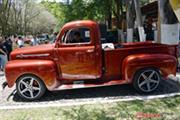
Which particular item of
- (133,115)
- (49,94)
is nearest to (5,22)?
(49,94)

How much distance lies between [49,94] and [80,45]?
164cm

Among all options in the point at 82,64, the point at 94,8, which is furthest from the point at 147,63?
the point at 94,8

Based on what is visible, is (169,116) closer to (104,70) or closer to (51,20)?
(104,70)

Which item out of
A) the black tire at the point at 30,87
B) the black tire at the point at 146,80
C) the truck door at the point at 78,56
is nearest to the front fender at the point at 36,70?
the black tire at the point at 30,87

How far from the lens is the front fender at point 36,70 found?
30.0ft

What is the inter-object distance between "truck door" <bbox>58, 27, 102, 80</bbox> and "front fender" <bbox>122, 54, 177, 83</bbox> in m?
0.70

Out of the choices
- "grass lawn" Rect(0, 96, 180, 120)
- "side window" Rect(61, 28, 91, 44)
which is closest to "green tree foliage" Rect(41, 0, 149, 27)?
"side window" Rect(61, 28, 91, 44)

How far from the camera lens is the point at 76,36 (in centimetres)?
945

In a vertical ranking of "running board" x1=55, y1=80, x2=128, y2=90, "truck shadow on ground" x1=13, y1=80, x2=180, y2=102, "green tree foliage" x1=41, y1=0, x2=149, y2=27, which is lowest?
"truck shadow on ground" x1=13, y1=80, x2=180, y2=102

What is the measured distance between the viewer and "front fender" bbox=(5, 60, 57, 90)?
9.14 meters

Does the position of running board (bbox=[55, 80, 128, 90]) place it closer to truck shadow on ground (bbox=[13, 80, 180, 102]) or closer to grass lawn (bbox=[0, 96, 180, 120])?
truck shadow on ground (bbox=[13, 80, 180, 102])

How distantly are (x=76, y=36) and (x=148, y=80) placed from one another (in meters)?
2.12

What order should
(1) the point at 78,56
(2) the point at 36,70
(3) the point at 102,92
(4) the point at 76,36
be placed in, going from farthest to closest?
(3) the point at 102,92
(4) the point at 76,36
(1) the point at 78,56
(2) the point at 36,70

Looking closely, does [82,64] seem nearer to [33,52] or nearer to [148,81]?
[33,52]
